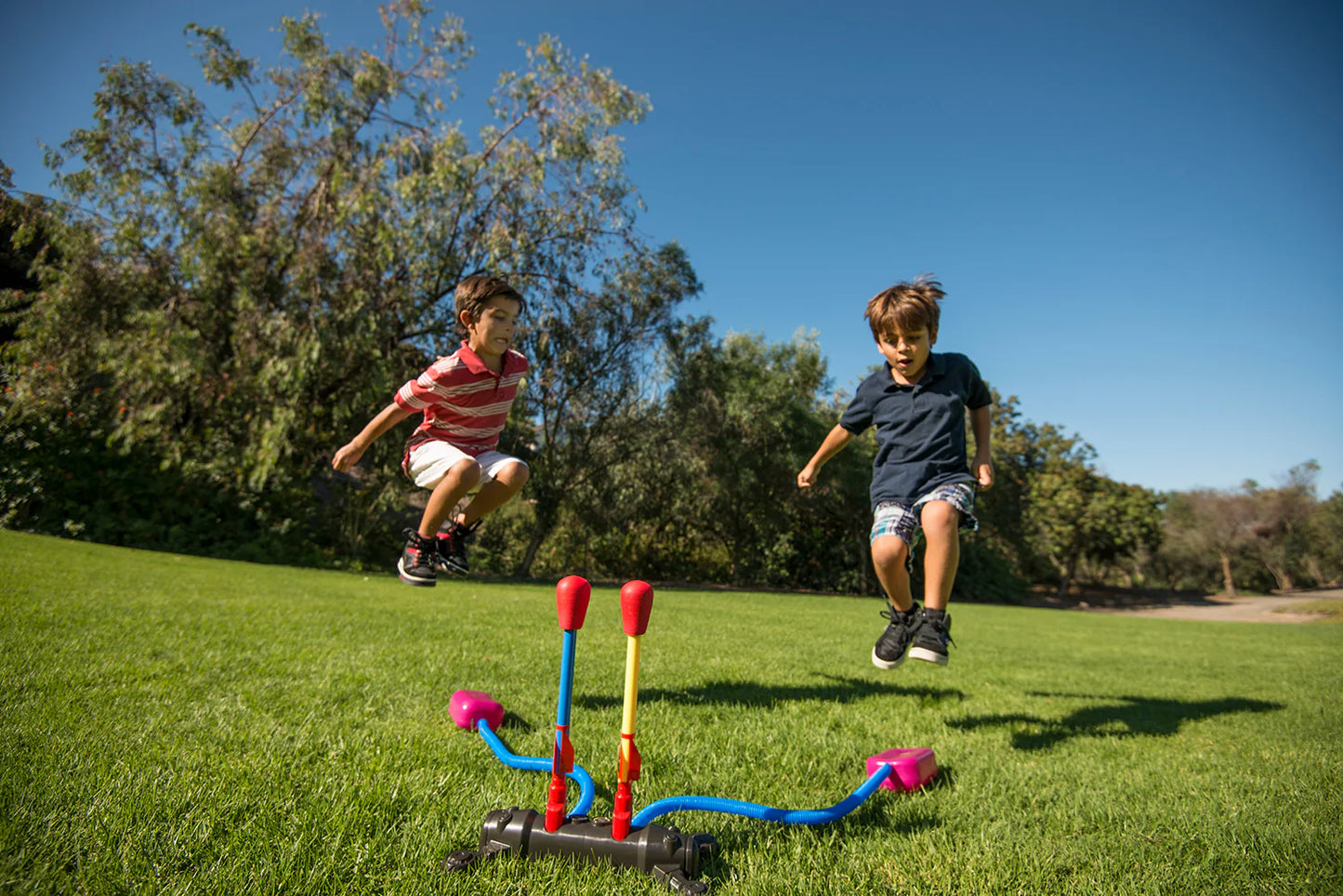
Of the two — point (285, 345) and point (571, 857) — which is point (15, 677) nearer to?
point (571, 857)

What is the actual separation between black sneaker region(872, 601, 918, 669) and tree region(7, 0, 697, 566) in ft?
33.7

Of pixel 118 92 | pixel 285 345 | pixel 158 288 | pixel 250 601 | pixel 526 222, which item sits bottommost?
pixel 250 601

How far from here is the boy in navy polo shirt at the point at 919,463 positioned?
3.55 m

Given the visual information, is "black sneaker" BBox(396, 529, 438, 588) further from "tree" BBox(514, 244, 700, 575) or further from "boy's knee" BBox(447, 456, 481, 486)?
"tree" BBox(514, 244, 700, 575)

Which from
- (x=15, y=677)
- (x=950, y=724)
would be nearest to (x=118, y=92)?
(x=15, y=677)

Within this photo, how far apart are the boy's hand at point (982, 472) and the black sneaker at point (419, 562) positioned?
3123 mm

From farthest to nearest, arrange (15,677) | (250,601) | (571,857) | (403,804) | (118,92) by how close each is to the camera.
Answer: (118,92)
(250,601)
(15,677)
(403,804)
(571,857)

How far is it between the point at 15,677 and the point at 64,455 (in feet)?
37.4

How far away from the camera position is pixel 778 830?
219 cm

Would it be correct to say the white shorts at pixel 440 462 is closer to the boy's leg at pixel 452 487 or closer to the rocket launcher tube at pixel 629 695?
the boy's leg at pixel 452 487

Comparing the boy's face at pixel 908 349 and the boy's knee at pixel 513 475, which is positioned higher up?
the boy's face at pixel 908 349

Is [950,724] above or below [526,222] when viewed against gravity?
below

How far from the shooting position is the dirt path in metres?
23.6

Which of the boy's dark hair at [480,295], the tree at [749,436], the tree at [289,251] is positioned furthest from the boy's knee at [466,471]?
the tree at [749,436]
